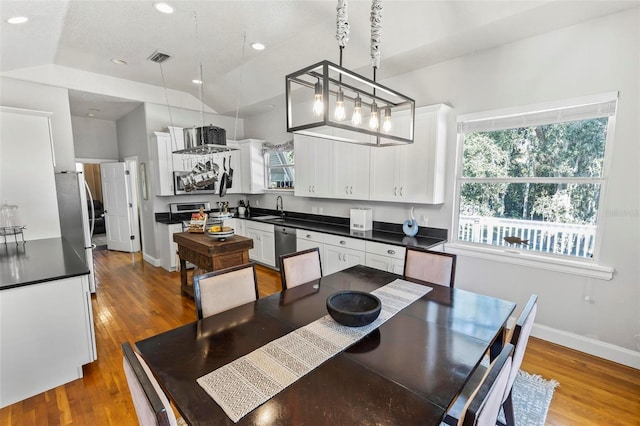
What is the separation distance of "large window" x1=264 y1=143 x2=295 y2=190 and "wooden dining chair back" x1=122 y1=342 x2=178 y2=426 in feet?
14.0

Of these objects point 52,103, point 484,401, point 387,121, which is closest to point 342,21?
point 387,121

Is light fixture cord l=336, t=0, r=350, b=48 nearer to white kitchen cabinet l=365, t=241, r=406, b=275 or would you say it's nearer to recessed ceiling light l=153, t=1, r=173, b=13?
recessed ceiling light l=153, t=1, r=173, b=13

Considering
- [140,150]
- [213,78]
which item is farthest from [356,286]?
[140,150]

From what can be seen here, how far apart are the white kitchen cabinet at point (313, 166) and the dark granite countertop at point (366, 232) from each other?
0.50 metres

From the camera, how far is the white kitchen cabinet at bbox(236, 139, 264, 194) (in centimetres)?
551

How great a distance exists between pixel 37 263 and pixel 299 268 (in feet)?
7.04

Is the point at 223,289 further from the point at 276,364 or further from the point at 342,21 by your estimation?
the point at 342,21

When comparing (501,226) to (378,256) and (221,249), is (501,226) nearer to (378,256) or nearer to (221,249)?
(378,256)

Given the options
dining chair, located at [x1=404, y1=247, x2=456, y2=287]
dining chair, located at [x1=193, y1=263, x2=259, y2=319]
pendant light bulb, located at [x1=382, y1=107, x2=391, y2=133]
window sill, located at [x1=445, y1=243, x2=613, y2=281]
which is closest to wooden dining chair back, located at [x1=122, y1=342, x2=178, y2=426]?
dining chair, located at [x1=193, y1=263, x2=259, y2=319]

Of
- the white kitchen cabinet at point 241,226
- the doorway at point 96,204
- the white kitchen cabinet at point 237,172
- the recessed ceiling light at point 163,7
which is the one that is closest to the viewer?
the recessed ceiling light at point 163,7

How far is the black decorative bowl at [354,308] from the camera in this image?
1532mm

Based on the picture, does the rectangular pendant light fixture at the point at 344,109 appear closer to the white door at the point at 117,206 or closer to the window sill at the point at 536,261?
the window sill at the point at 536,261

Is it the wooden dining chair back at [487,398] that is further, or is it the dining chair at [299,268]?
the dining chair at [299,268]

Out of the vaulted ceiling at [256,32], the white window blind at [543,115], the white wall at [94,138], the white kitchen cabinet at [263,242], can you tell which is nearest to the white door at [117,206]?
the white wall at [94,138]
